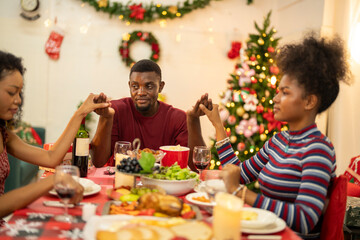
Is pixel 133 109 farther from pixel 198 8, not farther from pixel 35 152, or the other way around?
pixel 198 8

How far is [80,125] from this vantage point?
1.99 meters

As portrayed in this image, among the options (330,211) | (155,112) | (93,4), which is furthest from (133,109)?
(93,4)

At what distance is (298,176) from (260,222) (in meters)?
0.40

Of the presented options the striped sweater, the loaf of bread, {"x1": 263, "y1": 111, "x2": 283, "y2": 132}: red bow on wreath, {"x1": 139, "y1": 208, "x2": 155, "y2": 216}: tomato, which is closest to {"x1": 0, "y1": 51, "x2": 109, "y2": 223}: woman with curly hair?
{"x1": 139, "y1": 208, "x2": 155, "y2": 216}: tomato

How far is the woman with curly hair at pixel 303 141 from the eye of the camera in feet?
4.57

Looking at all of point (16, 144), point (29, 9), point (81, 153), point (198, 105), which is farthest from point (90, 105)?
point (29, 9)

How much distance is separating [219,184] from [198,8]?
4225 millimetres

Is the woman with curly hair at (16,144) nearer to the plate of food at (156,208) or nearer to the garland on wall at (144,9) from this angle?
the plate of food at (156,208)

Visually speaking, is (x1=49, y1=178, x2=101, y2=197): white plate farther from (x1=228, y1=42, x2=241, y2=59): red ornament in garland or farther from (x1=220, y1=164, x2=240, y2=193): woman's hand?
(x1=228, y1=42, x2=241, y2=59): red ornament in garland

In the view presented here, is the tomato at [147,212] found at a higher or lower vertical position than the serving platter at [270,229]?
higher

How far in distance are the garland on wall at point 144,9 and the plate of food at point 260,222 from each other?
403 centimetres

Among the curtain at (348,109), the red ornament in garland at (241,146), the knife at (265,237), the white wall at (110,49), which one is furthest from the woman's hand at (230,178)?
the white wall at (110,49)

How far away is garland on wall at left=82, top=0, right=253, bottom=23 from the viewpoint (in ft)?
16.0

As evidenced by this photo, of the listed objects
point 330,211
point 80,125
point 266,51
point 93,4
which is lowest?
point 330,211
